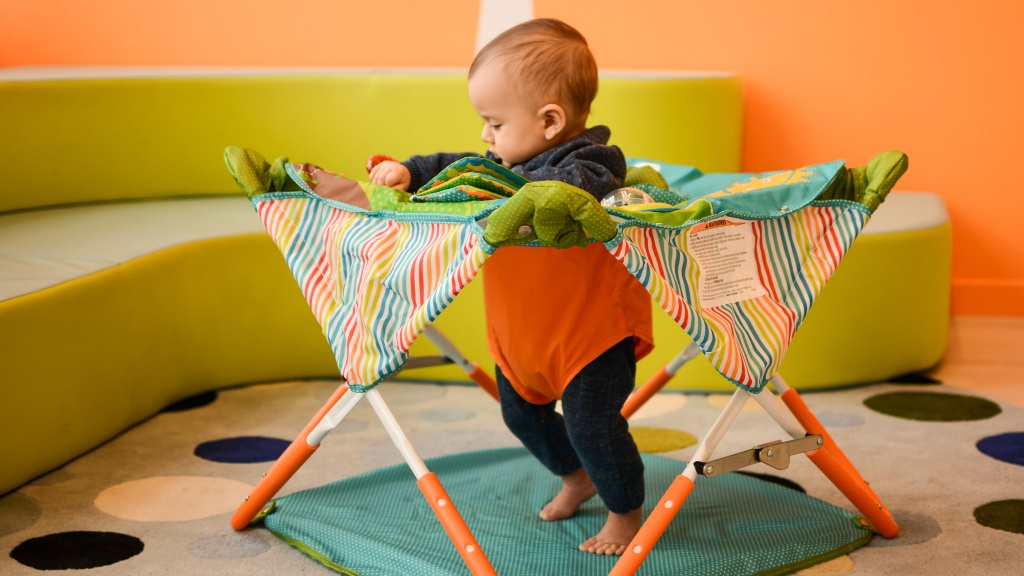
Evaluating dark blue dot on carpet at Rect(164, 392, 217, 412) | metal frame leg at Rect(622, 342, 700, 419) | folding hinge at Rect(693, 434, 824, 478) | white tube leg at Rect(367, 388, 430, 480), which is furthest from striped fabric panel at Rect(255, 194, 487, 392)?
dark blue dot on carpet at Rect(164, 392, 217, 412)

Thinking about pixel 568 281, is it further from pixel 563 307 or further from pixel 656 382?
pixel 656 382

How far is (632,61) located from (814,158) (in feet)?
1.69

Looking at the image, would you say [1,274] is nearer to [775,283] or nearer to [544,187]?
[544,187]

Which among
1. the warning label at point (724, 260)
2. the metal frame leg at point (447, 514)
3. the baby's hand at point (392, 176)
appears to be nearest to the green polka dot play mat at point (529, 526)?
the metal frame leg at point (447, 514)

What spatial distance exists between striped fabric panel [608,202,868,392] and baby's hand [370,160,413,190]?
1.27 feet

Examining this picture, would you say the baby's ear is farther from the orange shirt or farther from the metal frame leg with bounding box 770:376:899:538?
the metal frame leg with bounding box 770:376:899:538

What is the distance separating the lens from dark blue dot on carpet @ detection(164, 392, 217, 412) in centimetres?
211

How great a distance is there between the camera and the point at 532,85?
1.33 meters

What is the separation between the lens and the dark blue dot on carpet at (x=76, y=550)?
1438 millimetres

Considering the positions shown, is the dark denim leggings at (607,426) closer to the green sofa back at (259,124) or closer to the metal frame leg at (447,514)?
the metal frame leg at (447,514)

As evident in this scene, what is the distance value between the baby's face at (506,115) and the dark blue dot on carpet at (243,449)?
2.63 ft

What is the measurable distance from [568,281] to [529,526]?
39 cm

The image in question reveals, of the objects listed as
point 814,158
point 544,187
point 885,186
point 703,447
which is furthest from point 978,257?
point 544,187

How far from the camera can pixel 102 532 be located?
1.54 metres
